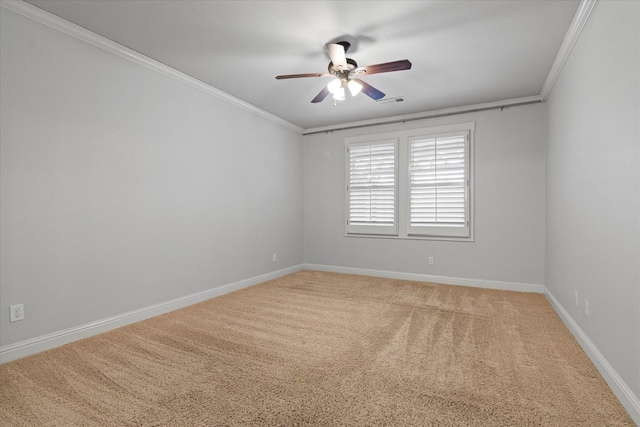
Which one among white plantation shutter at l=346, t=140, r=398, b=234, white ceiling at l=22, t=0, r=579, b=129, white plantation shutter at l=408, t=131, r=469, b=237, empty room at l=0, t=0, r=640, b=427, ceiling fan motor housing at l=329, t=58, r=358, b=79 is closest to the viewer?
empty room at l=0, t=0, r=640, b=427

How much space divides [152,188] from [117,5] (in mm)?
1623

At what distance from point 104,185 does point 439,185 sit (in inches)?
165

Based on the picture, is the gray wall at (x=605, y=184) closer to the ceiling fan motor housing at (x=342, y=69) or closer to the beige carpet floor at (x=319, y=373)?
the beige carpet floor at (x=319, y=373)

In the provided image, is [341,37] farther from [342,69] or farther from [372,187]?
[372,187]

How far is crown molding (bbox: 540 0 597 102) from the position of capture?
2379 mm

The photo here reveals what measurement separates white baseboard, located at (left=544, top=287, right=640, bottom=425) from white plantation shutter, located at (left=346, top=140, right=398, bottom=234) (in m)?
2.72

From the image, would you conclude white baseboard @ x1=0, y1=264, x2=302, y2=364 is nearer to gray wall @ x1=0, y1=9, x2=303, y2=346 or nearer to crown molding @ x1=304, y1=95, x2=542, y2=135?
gray wall @ x1=0, y1=9, x2=303, y2=346

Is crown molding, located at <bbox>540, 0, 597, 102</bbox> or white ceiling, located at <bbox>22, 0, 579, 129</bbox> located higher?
white ceiling, located at <bbox>22, 0, 579, 129</bbox>

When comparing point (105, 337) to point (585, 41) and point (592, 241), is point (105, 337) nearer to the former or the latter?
point (592, 241)

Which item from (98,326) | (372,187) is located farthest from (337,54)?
(98,326)

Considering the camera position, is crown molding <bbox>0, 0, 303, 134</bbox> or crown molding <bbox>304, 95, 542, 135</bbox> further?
crown molding <bbox>304, 95, 542, 135</bbox>

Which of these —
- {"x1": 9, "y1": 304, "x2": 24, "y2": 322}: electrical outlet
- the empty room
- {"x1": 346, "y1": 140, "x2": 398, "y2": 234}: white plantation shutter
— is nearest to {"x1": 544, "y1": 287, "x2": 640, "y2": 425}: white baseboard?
the empty room

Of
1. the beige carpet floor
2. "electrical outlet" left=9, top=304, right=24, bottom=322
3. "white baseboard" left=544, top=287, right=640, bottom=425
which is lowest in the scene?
the beige carpet floor

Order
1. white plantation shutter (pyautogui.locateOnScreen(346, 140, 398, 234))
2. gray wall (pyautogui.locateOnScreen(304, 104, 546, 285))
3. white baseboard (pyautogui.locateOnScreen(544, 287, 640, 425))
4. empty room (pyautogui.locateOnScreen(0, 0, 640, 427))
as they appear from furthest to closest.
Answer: white plantation shutter (pyautogui.locateOnScreen(346, 140, 398, 234)) < gray wall (pyautogui.locateOnScreen(304, 104, 546, 285)) < empty room (pyautogui.locateOnScreen(0, 0, 640, 427)) < white baseboard (pyautogui.locateOnScreen(544, 287, 640, 425))
